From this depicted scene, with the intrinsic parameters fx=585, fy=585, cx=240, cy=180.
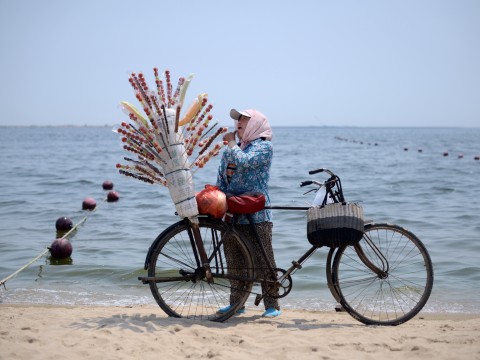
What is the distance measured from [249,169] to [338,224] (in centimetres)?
90

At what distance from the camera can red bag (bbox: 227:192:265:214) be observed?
4887 millimetres

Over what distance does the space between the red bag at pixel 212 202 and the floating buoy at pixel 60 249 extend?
5.15m

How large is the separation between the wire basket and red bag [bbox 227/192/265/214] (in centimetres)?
48

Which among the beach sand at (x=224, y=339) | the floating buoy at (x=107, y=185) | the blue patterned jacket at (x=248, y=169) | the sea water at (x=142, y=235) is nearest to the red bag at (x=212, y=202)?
the blue patterned jacket at (x=248, y=169)

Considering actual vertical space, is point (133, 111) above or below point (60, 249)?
above

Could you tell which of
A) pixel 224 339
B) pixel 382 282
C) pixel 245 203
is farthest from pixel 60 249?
pixel 382 282

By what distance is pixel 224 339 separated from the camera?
4.56 meters

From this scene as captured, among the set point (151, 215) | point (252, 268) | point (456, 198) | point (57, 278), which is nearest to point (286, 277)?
point (252, 268)

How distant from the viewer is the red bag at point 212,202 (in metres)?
4.85

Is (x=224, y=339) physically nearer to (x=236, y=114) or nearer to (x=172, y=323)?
(x=172, y=323)

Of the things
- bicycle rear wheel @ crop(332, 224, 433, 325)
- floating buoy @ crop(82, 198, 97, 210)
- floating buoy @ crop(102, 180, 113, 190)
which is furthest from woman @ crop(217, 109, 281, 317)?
floating buoy @ crop(102, 180, 113, 190)

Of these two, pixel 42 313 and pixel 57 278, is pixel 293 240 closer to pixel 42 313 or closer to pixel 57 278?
pixel 57 278

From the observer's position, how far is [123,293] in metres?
7.65

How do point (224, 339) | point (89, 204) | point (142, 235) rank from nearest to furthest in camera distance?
point (224, 339), point (142, 235), point (89, 204)
